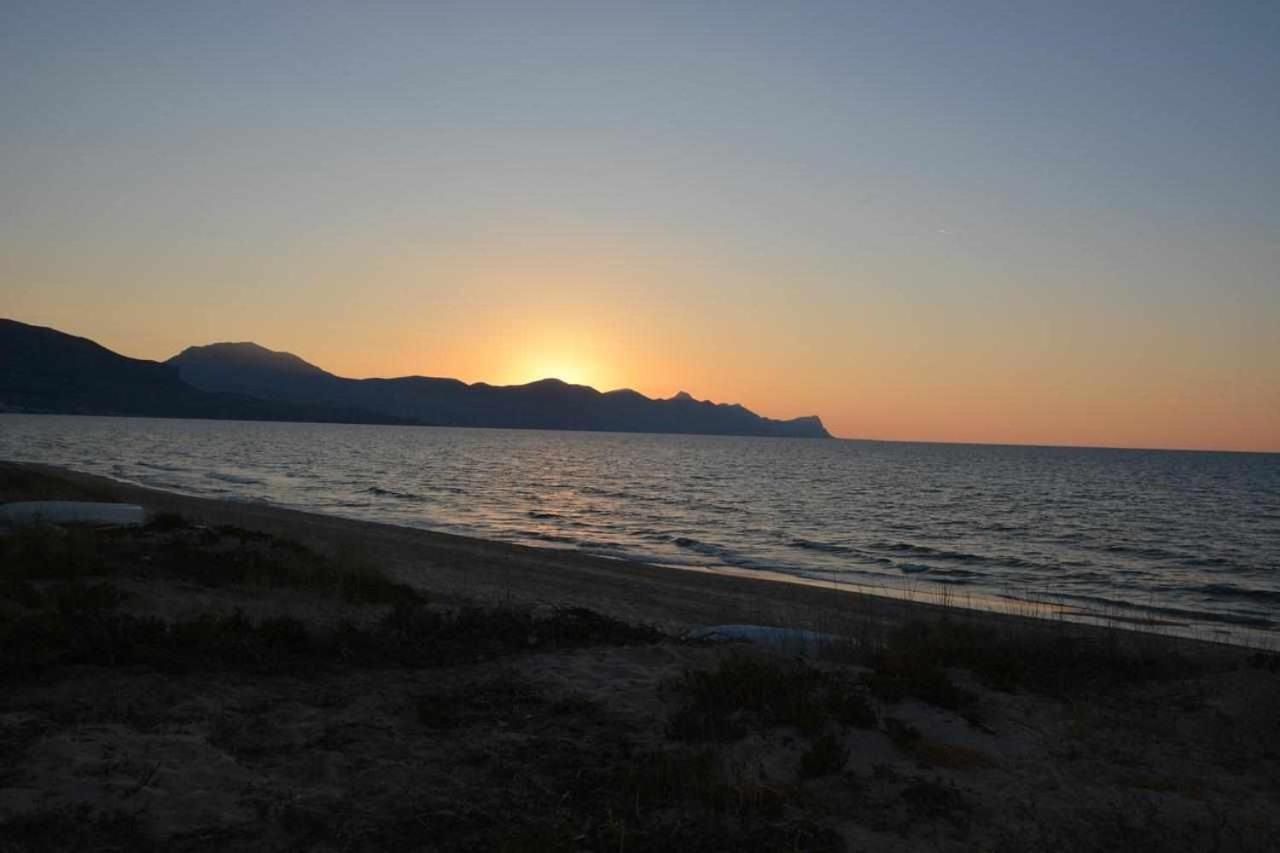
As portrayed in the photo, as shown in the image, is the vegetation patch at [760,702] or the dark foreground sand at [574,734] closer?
the dark foreground sand at [574,734]

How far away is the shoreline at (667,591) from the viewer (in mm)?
16359

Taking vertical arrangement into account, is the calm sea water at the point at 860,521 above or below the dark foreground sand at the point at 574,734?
below

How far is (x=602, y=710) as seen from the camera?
7793 millimetres

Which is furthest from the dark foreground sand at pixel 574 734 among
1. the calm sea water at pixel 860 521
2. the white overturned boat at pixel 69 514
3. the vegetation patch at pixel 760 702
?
the calm sea water at pixel 860 521

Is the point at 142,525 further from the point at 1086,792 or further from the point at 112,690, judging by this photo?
the point at 1086,792

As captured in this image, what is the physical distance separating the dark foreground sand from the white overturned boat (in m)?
5.64

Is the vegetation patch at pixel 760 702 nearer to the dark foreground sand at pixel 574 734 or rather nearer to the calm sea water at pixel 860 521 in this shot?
the dark foreground sand at pixel 574 734

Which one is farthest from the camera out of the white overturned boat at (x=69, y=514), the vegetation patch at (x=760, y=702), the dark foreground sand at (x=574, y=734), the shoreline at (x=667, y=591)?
the white overturned boat at (x=69, y=514)

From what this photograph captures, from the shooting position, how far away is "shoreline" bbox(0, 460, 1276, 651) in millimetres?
16359

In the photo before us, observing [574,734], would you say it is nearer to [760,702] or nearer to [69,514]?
[760,702]

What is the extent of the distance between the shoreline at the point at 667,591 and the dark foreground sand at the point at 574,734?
11.1ft

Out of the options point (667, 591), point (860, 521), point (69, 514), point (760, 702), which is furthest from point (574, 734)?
point (860, 521)

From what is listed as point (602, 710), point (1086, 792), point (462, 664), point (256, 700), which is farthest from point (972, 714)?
point (256, 700)

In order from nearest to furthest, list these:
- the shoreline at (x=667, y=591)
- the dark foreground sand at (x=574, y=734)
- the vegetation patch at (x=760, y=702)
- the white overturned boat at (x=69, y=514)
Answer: the dark foreground sand at (x=574, y=734)
the vegetation patch at (x=760, y=702)
the shoreline at (x=667, y=591)
the white overturned boat at (x=69, y=514)
